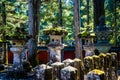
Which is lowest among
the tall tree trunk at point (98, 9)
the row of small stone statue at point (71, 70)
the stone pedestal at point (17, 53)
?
the stone pedestal at point (17, 53)

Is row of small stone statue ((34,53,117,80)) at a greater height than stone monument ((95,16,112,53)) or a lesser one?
greater

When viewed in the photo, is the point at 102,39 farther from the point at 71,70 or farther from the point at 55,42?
the point at 71,70

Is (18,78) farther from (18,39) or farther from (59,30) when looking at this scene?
(59,30)

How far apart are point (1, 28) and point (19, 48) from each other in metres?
4.78

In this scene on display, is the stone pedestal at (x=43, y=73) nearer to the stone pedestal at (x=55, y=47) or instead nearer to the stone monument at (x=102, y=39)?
the stone pedestal at (x=55, y=47)

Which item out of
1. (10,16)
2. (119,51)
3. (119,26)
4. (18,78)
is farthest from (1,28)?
(119,26)

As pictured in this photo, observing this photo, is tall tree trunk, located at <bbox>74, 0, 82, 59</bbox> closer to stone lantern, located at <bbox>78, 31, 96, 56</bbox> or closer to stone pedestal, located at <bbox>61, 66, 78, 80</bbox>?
stone lantern, located at <bbox>78, 31, 96, 56</bbox>

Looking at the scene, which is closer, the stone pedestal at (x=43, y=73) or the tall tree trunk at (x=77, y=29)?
the stone pedestal at (x=43, y=73)

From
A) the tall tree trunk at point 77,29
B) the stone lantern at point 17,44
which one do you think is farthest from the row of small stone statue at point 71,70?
the tall tree trunk at point 77,29

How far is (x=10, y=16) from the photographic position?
81.8 feet

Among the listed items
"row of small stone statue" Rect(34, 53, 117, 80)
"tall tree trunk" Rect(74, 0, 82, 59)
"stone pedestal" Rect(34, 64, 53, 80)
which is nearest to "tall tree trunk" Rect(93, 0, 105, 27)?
"tall tree trunk" Rect(74, 0, 82, 59)

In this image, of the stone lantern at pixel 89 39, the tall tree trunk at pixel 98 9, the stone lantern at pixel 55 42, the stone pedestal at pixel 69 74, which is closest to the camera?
the stone pedestal at pixel 69 74

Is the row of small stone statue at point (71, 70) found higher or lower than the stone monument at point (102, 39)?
higher

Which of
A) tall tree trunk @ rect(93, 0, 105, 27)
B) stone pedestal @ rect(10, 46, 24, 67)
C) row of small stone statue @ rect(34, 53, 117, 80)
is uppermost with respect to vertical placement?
tall tree trunk @ rect(93, 0, 105, 27)
